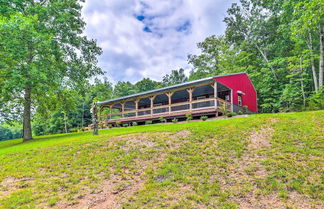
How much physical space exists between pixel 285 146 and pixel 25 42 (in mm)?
15331

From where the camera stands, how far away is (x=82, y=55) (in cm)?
1841

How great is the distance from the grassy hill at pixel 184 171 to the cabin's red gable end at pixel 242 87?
788 centimetres

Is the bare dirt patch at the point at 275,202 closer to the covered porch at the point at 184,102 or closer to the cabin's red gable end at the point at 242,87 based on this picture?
the covered porch at the point at 184,102

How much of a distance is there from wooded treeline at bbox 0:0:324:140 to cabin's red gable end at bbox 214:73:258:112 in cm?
222

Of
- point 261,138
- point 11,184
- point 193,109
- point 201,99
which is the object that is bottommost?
point 11,184

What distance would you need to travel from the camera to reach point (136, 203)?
429cm

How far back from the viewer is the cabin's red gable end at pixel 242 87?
16441 mm

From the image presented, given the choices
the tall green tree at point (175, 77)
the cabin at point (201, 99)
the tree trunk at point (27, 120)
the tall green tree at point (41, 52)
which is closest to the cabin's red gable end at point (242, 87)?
the cabin at point (201, 99)

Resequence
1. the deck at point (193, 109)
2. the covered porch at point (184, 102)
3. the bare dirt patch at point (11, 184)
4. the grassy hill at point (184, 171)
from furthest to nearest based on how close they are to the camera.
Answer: the covered porch at point (184, 102), the deck at point (193, 109), the bare dirt patch at point (11, 184), the grassy hill at point (184, 171)

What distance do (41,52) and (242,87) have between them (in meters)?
17.8

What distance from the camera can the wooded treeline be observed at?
1202 centimetres

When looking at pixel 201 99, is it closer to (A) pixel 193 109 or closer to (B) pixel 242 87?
(A) pixel 193 109

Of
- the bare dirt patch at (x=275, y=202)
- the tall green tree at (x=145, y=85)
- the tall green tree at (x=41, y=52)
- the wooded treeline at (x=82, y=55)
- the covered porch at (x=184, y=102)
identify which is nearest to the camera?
the bare dirt patch at (x=275, y=202)

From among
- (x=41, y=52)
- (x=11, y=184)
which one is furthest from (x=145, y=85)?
(x=11, y=184)
